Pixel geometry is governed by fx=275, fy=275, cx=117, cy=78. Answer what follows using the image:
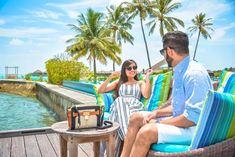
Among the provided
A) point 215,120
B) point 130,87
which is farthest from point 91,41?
point 215,120

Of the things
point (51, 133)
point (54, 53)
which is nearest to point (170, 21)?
point (54, 53)

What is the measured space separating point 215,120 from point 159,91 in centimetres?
164

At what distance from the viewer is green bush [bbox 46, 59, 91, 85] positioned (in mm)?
23031

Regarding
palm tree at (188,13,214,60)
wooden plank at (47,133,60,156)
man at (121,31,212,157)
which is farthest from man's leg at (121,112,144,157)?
palm tree at (188,13,214,60)

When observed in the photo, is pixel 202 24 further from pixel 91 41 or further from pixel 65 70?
pixel 65 70

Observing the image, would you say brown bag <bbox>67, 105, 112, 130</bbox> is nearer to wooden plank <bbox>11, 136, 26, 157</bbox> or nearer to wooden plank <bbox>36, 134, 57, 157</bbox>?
wooden plank <bbox>36, 134, 57, 157</bbox>

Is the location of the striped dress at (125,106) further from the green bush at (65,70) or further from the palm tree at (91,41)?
the palm tree at (91,41)

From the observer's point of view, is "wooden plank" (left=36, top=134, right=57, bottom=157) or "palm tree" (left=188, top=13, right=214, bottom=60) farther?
"palm tree" (left=188, top=13, right=214, bottom=60)

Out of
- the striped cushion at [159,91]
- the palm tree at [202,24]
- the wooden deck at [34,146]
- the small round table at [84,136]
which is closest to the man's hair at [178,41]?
the small round table at [84,136]

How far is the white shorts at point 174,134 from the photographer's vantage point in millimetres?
1853

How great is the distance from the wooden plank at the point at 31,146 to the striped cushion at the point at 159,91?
147cm

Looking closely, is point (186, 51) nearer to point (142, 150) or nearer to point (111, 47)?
point (142, 150)

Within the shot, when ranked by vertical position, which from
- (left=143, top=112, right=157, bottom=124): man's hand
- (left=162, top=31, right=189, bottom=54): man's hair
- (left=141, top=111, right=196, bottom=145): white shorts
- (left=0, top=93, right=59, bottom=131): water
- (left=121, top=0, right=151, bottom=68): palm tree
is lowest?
(left=0, top=93, right=59, bottom=131): water

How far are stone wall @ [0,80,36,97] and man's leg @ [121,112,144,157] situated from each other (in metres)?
24.3
